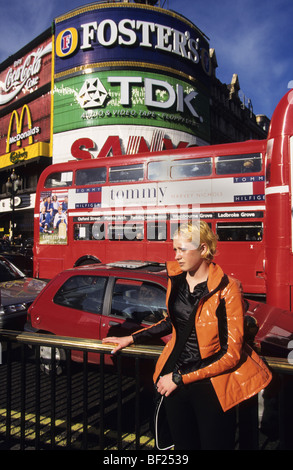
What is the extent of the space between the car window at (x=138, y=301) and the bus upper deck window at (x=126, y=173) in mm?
5768

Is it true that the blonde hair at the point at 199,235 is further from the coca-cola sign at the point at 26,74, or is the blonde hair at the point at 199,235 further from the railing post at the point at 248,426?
the coca-cola sign at the point at 26,74

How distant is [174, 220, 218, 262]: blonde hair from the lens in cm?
198

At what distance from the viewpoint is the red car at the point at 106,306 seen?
3850 millimetres

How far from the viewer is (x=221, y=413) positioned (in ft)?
5.92

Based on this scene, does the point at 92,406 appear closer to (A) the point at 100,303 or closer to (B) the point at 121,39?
(A) the point at 100,303

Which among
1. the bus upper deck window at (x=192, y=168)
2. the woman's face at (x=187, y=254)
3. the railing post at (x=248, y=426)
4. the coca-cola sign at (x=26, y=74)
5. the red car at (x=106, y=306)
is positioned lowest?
the railing post at (x=248, y=426)

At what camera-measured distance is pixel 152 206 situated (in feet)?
30.6

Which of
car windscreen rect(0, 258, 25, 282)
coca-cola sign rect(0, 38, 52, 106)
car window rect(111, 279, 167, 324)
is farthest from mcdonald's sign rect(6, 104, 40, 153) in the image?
car window rect(111, 279, 167, 324)

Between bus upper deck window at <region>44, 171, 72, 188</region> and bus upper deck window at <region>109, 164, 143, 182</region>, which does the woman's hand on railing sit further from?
bus upper deck window at <region>44, 171, 72, 188</region>

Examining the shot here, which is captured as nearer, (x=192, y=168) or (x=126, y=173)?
(x=192, y=168)

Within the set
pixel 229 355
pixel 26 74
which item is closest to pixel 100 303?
pixel 229 355

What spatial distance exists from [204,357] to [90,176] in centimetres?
899

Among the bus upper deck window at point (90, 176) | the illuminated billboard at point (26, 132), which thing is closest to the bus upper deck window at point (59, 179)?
the bus upper deck window at point (90, 176)
